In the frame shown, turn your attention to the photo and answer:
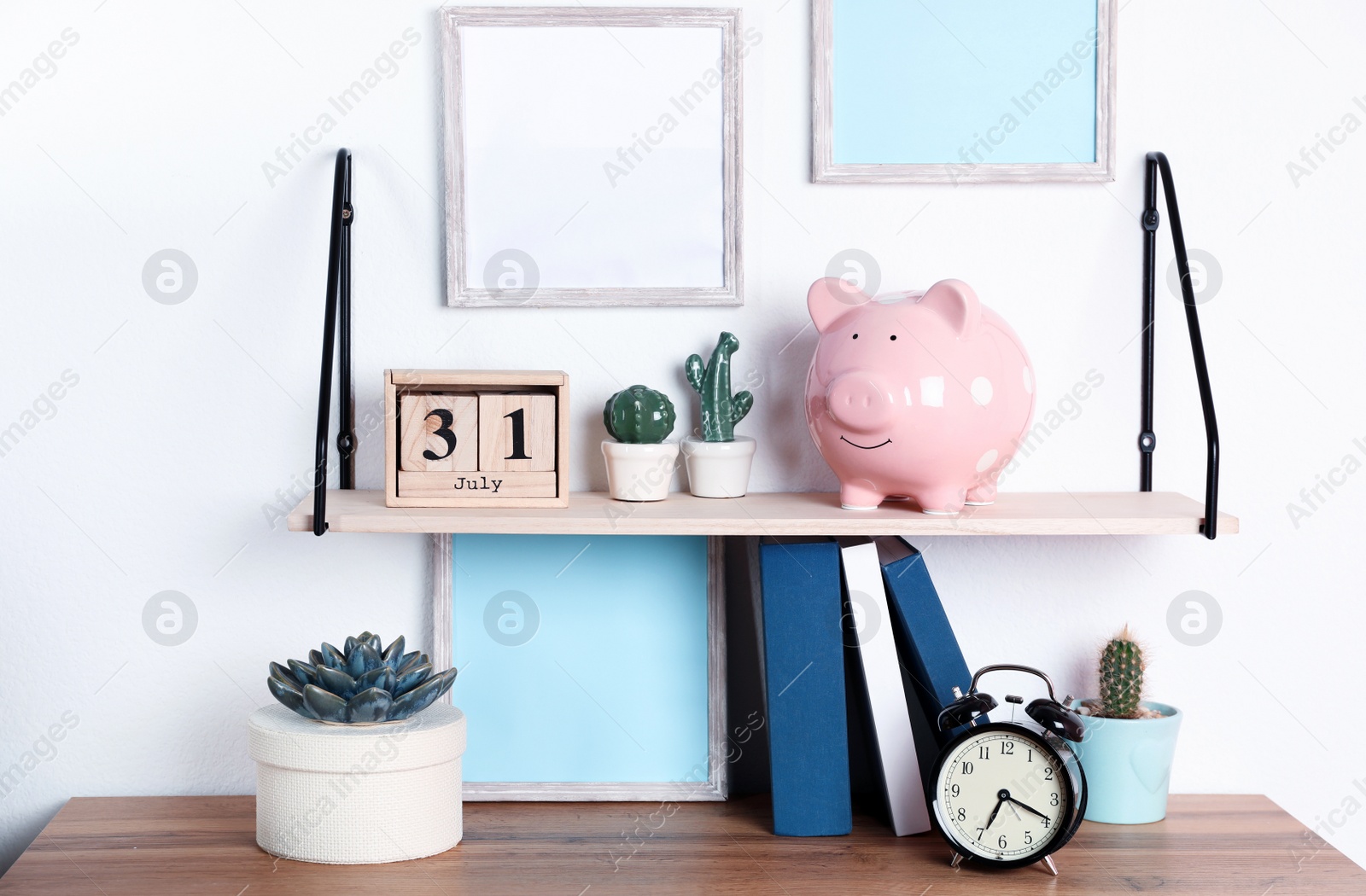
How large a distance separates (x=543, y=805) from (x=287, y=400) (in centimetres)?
50

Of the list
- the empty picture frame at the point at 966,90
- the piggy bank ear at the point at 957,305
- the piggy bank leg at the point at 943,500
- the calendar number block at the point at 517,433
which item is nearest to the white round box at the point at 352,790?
the calendar number block at the point at 517,433

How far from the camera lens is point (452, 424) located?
974 mm

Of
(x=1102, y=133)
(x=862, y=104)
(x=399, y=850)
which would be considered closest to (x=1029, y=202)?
(x=1102, y=133)

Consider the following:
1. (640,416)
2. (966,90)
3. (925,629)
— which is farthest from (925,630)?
(966,90)

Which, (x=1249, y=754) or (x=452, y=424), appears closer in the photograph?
(x=452, y=424)

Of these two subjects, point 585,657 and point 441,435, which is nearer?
point 441,435

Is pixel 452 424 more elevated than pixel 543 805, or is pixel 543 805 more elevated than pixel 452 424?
pixel 452 424

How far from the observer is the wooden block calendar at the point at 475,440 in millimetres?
966

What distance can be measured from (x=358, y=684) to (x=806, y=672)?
0.41 metres

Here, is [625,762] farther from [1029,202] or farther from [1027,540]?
[1029,202]

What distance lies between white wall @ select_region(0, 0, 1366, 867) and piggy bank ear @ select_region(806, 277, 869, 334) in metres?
0.10

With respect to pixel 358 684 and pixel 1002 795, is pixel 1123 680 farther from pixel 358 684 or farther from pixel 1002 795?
pixel 358 684

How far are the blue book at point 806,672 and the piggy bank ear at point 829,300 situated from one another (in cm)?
21

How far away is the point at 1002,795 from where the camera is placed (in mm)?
931
